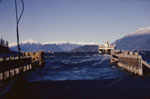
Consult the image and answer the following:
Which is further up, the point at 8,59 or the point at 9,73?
the point at 8,59

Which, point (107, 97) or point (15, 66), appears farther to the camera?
point (15, 66)

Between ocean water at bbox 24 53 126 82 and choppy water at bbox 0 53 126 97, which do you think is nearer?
choppy water at bbox 0 53 126 97

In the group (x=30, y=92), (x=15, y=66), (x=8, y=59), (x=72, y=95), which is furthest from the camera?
(x=15, y=66)

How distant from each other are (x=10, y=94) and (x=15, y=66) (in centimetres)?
2642

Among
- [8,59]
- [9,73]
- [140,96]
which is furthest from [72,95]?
[8,59]

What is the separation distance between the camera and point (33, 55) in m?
59.1

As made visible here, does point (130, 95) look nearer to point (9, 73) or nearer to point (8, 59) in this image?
point (9, 73)

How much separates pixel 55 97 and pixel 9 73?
22.3 m

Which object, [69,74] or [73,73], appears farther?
[73,73]

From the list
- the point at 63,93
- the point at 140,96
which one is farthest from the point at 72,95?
the point at 140,96

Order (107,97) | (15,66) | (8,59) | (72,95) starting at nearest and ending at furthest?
(107,97) < (72,95) < (8,59) < (15,66)

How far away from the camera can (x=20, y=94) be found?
33.3ft

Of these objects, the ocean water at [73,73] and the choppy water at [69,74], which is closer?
the choppy water at [69,74]

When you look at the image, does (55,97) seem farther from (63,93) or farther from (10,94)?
(10,94)
